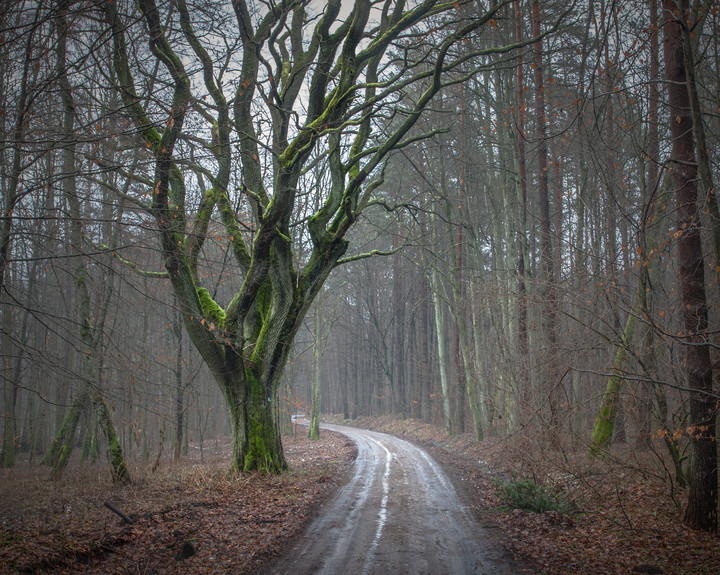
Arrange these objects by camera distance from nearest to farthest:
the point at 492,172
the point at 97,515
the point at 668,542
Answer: the point at 668,542, the point at 97,515, the point at 492,172

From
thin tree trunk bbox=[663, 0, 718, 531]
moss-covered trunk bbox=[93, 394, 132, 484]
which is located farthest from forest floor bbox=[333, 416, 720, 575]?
moss-covered trunk bbox=[93, 394, 132, 484]

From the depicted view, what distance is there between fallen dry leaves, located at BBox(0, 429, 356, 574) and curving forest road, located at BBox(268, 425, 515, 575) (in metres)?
0.45

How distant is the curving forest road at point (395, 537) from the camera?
18.3 feet

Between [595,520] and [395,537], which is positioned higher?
[395,537]

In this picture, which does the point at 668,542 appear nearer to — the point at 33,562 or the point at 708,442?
the point at 708,442

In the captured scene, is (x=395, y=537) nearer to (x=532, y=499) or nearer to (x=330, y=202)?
(x=532, y=499)

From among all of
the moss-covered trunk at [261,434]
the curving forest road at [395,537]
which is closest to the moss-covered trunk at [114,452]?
the moss-covered trunk at [261,434]

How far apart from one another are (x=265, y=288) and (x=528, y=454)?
7.42 meters

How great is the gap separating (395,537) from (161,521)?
3.57 meters

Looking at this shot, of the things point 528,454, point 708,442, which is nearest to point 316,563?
point 708,442

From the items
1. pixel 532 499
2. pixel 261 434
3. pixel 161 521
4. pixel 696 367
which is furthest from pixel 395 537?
pixel 261 434

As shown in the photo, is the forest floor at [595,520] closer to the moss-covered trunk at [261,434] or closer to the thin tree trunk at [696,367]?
the thin tree trunk at [696,367]

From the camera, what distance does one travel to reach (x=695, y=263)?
6.60m

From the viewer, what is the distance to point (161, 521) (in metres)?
7.37
